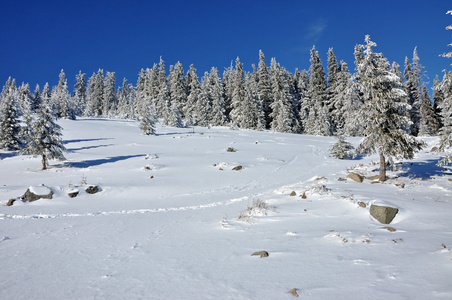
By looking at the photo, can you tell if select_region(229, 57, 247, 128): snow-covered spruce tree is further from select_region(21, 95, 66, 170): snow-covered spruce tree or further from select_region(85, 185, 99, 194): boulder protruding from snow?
select_region(85, 185, 99, 194): boulder protruding from snow

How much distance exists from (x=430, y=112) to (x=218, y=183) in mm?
55589

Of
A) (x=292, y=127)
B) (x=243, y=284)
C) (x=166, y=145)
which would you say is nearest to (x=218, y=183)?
(x=243, y=284)

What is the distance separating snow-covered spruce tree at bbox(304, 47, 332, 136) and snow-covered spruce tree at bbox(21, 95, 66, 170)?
47.7m

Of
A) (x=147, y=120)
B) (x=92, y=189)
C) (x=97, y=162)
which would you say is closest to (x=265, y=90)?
(x=147, y=120)

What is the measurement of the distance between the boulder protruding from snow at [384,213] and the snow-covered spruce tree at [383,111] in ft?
28.8

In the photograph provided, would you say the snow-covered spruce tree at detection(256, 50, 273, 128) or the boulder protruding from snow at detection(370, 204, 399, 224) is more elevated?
the snow-covered spruce tree at detection(256, 50, 273, 128)

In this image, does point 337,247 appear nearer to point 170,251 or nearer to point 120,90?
point 170,251

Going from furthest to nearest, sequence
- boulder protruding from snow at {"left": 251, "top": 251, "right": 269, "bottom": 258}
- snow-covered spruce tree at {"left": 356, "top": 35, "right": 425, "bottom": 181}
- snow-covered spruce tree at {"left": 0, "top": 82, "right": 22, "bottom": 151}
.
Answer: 1. snow-covered spruce tree at {"left": 0, "top": 82, "right": 22, "bottom": 151}
2. snow-covered spruce tree at {"left": 356, "top": 35, "right": 425, "bottom": 181}
3. boulder protruding from snow at {"left": 251, "top": 251, "right": 269, "bottom": 258}

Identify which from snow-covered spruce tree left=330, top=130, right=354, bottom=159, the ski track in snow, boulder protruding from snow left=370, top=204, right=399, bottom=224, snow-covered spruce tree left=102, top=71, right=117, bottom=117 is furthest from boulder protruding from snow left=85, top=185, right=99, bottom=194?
snow-covered spruce tree left=102, top=71, right=117, bottom=117

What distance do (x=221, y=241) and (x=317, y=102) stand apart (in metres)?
57.3

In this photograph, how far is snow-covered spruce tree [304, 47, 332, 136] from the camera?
56719 mm

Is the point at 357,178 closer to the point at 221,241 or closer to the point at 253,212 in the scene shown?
the point at 253,212

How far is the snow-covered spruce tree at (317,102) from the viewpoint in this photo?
5672 centimetres

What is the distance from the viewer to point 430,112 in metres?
54.5
